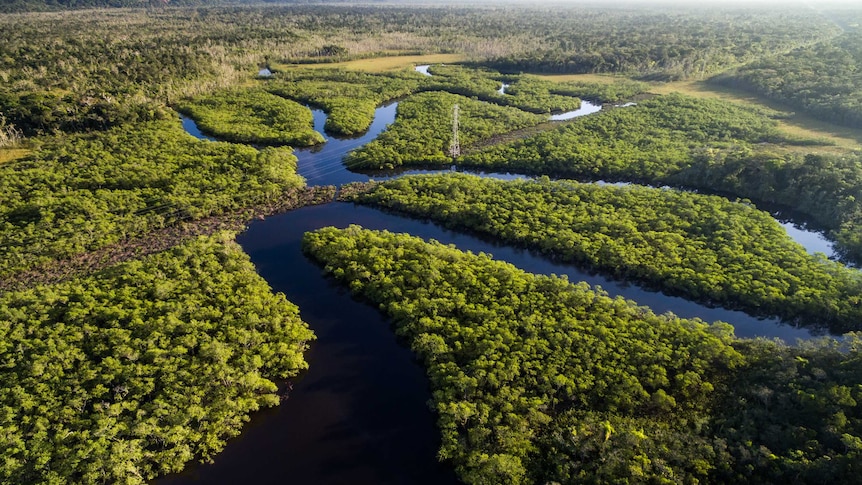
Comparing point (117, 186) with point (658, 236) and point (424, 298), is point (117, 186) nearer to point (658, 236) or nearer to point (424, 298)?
point (424, 298)

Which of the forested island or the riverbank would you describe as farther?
the riverbank

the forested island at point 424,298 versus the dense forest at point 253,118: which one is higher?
the dense forest at point 253,118

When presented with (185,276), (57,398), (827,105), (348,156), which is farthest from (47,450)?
(827,105)

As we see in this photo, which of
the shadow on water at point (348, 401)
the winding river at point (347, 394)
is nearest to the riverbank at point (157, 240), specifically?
the winding river at point (347, 394)

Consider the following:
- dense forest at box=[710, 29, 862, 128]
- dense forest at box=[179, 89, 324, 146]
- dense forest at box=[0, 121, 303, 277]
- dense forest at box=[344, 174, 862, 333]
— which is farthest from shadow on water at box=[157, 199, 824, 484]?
dense forest at box=[710, 29, 862, 128]

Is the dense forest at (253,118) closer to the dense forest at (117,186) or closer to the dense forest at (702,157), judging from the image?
the dense forest at (117,186)

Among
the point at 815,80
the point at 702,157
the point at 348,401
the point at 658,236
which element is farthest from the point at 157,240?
the point at 815,80

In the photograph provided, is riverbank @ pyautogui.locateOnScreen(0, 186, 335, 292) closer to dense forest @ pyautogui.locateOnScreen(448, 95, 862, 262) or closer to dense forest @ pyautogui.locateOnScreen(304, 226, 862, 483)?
dense forest @ pyautogui.locateOnScreen(304, 226, 862, 483)
